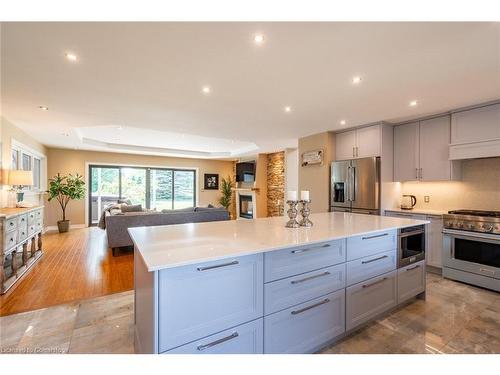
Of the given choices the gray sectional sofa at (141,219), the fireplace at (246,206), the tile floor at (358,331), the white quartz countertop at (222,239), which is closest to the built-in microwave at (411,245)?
the white quartz countertop at (222,239)

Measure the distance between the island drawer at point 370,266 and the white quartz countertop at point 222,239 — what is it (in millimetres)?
243

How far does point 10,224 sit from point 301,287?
350 cm

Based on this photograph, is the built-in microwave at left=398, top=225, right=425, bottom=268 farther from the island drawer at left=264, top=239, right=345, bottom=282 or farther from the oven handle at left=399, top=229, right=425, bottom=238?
the island drawer at left=264, top=239, right=345, bottom=282

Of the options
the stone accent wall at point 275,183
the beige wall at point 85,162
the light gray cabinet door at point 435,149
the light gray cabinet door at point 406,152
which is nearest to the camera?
the light gray cabinet door at point 435,149

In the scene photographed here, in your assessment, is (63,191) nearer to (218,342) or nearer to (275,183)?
(275,183)

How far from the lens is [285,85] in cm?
261

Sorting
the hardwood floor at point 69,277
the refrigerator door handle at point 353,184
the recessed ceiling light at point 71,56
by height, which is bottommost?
the hardwood floor at point 69,277

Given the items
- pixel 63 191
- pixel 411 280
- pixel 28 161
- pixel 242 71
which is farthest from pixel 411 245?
pixel 63 191

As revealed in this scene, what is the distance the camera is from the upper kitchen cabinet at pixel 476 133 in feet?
9.89

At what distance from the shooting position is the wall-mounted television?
8406 millimetres

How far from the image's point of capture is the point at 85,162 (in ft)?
24.2

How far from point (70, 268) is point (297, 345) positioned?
3548 mm

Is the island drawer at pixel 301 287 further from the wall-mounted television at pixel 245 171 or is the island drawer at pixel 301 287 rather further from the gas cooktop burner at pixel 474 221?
the wall-mounted television at pixel 245 171
